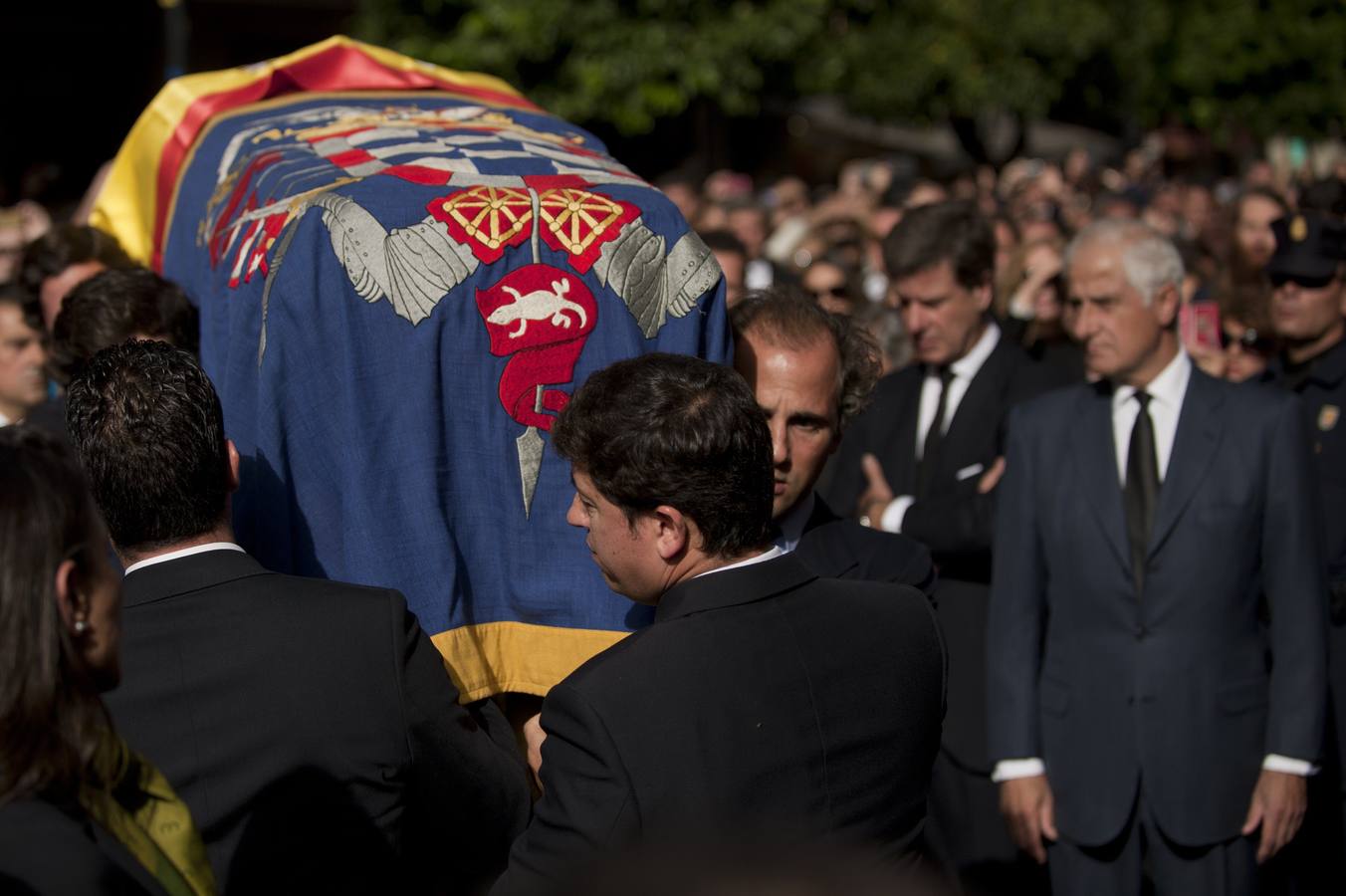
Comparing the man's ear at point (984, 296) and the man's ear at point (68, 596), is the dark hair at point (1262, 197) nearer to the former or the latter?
the man's ear at point (984, 296)

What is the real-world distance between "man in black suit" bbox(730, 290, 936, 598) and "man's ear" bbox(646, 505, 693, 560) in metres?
0.87

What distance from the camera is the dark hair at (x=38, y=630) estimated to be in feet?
5.36

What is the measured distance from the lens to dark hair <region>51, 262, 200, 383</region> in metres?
3.40

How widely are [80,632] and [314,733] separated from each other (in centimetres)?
65

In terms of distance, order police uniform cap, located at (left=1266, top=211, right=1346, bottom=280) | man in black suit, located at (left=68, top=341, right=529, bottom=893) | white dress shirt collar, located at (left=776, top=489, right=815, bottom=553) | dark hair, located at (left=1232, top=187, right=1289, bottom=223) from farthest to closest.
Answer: dark hair, located at (left=1232, top=187, right=1289, bottom=223), police uniform cap, located at (left=1266, top=211, right=1346, bottom=280), white dress shirt collar, located at (left=776, top=489, right=815, bottom=553), man in black suit, located at (left=68, top=341, right=529, bottom=893)

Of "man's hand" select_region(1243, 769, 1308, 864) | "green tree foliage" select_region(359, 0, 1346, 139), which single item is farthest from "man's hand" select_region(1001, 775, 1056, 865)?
"green tree foliage" select_region(359, 0, 1346, 139)

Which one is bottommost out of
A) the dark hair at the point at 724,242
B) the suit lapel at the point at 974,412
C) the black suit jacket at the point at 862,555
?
the suit lapel at the point at 974,412

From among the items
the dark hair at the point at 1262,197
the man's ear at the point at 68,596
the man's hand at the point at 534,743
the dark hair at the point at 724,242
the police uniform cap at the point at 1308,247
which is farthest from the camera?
the dark hair at the point at 1262,197

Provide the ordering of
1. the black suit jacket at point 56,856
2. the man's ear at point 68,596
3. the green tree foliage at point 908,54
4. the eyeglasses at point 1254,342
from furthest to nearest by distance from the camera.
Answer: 1. the green tree foliage at point 908,54
2. the eyeglasses at point 1254,342
3. the man's ear at point 68,596
4. the black suit jacket at point 56,856

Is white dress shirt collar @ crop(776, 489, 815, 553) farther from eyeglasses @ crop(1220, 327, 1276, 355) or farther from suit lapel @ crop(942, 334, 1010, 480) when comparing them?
eyeglasses @ crop(1220, 327, 1276, 355)

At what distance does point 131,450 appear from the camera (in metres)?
2.34

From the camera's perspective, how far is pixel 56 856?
159 cm

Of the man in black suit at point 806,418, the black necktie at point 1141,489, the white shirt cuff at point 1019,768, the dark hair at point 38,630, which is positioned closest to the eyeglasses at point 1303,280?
the black necktie at point 1141,489

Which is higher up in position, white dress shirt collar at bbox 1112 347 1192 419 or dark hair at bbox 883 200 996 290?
dark hair at bbox 883 200 996 290
